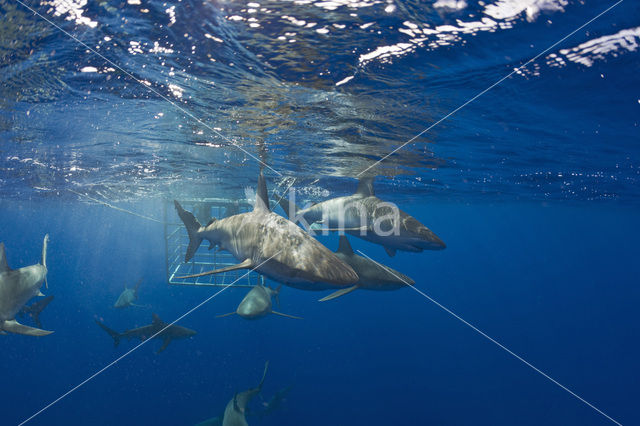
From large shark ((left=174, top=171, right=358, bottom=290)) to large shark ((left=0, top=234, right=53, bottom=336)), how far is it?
3.72 meters

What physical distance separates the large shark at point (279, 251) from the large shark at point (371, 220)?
167 cm

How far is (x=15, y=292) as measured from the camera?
581cm

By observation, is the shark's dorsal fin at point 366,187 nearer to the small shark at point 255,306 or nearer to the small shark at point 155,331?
the small shark at point 255,306

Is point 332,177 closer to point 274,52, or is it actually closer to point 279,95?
Result: point 279,95

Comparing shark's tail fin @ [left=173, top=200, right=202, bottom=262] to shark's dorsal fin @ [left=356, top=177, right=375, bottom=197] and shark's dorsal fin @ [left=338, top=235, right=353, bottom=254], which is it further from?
shark's dorsal fin @ [left=356, top=177, right=375, bottom=197]

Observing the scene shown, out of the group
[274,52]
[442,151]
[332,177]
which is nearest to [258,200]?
[274,52]

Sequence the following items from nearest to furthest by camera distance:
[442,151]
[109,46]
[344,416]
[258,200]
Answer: [258,200], [109,46], [442,151], [344,416]

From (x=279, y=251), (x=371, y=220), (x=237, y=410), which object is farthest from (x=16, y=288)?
(x=371, y=220)

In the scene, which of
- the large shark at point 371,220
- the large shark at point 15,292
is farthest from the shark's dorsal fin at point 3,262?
the large shark at point 371,220

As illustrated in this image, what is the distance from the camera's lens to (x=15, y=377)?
93.5 ft

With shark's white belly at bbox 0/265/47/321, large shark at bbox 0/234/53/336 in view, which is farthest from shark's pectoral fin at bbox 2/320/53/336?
shark's white belly at bbox 0/265/47/321

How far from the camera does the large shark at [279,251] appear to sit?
3699 mm

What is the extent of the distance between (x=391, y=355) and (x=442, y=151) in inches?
1289

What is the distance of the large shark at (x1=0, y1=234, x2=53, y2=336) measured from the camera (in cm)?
538
